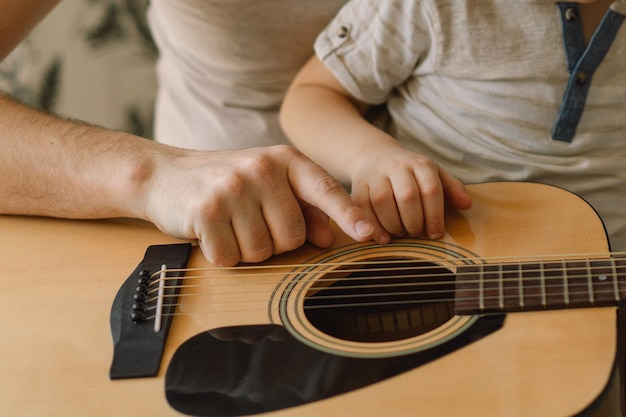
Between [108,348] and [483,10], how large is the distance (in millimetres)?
601

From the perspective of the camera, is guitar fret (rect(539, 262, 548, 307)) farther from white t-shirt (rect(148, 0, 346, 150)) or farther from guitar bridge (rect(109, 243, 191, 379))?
white t-shirt (rect(148, 0, 346, 150))

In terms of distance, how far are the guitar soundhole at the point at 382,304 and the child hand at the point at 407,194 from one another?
5 centimetres

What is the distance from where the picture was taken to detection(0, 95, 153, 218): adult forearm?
883 millimetres

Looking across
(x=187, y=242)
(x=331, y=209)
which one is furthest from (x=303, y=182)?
(x=187, y=242)

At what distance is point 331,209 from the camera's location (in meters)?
0.79

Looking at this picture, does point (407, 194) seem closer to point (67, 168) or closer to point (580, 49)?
point (580, 49)

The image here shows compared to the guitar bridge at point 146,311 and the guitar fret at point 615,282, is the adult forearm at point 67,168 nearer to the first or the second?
the guitar bridge at point 146,311

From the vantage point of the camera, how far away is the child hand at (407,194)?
816 millimetres

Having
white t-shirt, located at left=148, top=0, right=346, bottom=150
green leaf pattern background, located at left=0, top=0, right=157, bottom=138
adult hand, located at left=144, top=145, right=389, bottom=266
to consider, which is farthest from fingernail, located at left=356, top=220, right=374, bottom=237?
green leaf pattern background, located at left=0, top=0, right=157, bottom=138

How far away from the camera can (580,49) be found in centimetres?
91

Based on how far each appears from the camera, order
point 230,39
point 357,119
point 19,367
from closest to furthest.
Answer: point 19,367 < point 357,119 < point 230,39

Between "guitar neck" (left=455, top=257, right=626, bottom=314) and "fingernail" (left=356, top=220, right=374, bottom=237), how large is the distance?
4.2 inches

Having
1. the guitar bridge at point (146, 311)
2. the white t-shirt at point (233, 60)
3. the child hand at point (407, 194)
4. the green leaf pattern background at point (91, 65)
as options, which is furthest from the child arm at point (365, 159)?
the green leaf pattern background at point (91, 65)

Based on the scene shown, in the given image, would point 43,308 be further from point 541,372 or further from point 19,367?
point 541,372
